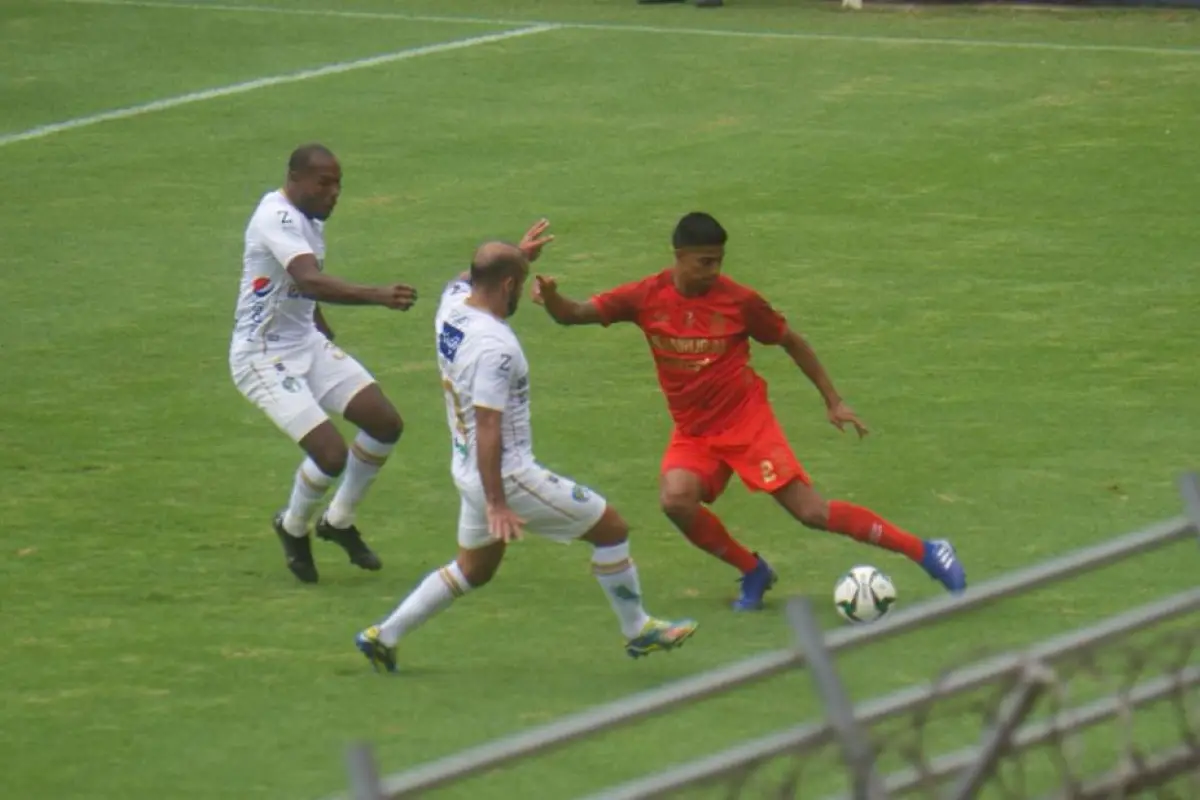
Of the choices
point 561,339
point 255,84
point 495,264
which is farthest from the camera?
point 255,84

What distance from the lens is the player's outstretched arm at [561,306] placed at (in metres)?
9.20

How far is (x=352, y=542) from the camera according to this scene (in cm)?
1018

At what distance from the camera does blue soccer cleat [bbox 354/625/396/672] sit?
28.6 feet

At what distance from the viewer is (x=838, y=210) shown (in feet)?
54.8

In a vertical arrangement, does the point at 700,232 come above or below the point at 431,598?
above

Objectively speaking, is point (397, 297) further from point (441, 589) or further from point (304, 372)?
point (441, 589)

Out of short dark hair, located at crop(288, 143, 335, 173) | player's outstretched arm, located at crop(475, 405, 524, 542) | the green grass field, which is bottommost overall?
the green grass field

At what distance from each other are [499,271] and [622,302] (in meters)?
1.05

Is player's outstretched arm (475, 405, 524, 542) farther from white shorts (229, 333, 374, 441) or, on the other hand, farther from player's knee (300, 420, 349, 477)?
white shorts (229, 333, 374, 441)

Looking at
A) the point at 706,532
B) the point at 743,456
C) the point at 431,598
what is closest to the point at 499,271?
the point at 431,598

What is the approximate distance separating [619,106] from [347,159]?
114 inches

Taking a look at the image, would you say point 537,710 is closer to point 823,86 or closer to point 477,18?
point 823,86

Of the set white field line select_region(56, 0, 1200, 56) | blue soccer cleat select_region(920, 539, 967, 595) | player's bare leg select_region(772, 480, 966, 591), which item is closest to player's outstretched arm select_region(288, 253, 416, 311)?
player's bare leg select_region(772, 480, 966, 591)

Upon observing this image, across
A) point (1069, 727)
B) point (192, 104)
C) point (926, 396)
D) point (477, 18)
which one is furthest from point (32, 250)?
point (1069, 727)
